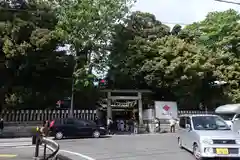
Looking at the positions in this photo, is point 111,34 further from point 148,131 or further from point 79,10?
point 148,131

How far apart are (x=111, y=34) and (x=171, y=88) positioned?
7.42 meters

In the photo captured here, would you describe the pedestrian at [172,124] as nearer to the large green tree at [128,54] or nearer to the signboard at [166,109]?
the signboard at [166,109]

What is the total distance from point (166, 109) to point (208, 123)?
15563 mm

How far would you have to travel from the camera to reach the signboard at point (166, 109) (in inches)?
1095

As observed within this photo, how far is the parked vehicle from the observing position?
10742mm

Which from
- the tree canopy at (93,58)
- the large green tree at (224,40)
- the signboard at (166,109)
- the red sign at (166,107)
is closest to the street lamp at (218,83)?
the tree canopy at (93,58)

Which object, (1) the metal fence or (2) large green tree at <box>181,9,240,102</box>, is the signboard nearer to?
(2) large green tree at <box>181,9,240,102</box>

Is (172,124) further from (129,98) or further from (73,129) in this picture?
(73,129)

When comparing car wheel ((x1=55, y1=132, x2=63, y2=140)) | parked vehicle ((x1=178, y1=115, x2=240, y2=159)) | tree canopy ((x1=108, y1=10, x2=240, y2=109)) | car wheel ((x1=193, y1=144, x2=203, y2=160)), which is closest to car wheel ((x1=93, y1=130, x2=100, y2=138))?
car wheel ((x1=55, y1=132, x2=63, y2=140))

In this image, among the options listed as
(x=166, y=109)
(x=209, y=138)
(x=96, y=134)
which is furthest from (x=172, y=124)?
(x=209, y=138)

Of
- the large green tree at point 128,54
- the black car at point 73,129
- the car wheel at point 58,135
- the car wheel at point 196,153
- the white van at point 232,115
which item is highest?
the large green tree at point 128,54

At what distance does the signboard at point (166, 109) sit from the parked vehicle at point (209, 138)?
14.2 meters

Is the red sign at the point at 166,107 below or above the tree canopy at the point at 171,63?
below

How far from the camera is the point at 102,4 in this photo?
86.7 feet
